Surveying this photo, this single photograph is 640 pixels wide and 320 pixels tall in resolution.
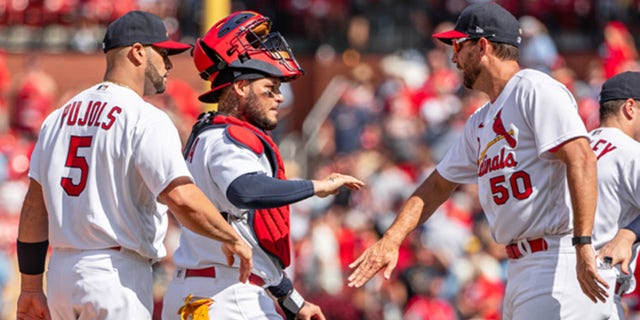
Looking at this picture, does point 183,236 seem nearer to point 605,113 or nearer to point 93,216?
point 93,216

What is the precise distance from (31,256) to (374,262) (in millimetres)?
1641

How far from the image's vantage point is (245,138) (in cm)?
546

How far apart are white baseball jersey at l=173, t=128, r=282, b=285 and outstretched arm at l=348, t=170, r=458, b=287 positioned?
43cm

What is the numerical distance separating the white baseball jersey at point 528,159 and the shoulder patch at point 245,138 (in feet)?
3.72

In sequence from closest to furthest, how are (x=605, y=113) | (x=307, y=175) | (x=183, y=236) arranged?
(x=183, y=236)
(x=605, y=113)
(x=307, y=175)

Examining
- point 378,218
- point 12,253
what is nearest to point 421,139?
point 378,218

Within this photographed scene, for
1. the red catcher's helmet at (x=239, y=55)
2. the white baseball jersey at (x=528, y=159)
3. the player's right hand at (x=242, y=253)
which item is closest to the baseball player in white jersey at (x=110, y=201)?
the player's right hand at (x=242, y=253)

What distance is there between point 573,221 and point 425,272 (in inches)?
272

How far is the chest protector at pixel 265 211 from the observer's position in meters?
5.54

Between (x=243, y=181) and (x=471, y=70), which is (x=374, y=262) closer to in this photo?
(x=243, y=181)

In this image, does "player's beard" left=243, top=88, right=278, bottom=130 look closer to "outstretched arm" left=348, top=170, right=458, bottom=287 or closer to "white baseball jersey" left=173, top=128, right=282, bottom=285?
"white baseball jersey" left=173, top=128, right=282, bottom=285

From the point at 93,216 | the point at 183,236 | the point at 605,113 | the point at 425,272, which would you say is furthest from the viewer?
the point at 425,272

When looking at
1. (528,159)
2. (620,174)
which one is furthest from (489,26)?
(620,174)

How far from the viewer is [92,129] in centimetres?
533
